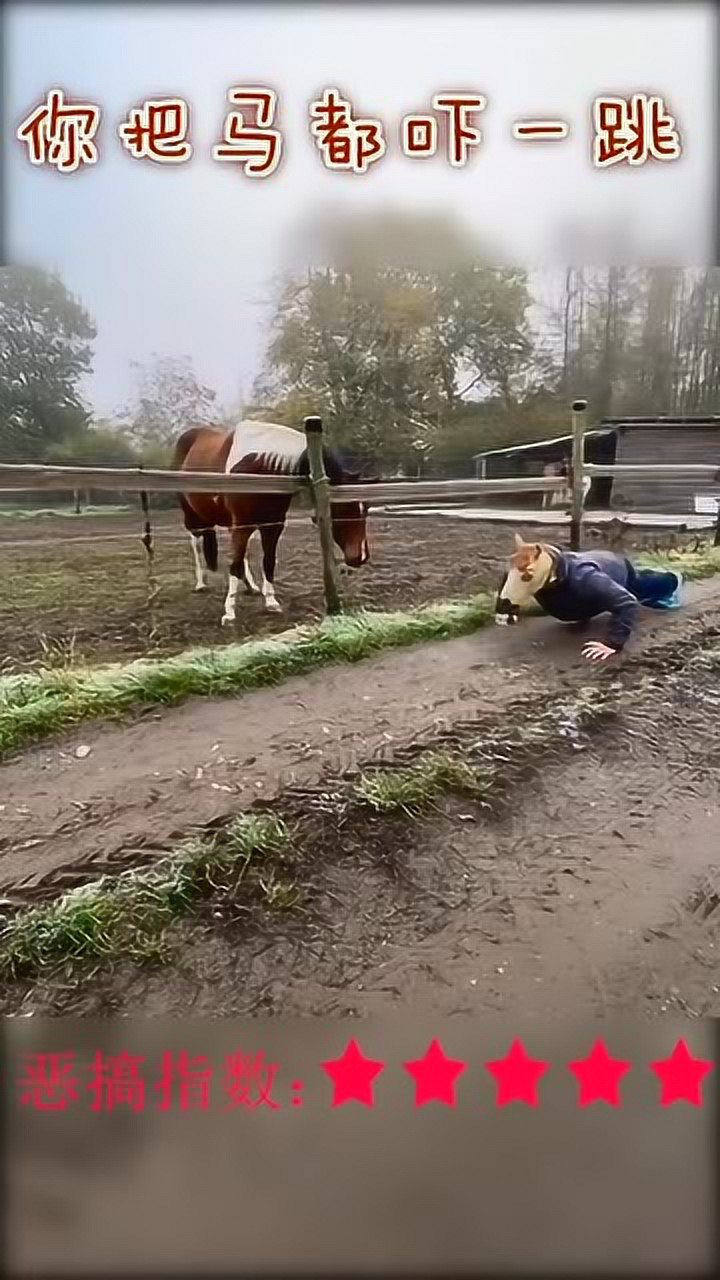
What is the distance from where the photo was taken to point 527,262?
0.86 metres

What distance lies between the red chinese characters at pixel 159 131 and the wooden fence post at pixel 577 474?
50cm

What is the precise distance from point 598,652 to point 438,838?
329 mm

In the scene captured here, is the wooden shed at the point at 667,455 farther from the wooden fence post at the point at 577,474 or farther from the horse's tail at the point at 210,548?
the horse's tail at the point at 210,548

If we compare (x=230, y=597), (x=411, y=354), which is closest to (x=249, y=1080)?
(x=230, y=597)

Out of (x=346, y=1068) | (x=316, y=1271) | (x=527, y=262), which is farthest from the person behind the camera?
(x=527, y=262)

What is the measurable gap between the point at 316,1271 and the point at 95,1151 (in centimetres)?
18

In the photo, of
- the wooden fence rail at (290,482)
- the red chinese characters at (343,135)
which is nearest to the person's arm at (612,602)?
the wooden fence rail at (290,482)

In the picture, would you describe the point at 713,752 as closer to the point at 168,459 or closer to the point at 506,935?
the point at 506,935

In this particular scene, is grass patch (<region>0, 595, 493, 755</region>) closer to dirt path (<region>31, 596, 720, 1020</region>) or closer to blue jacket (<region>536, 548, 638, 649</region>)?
blue jacket (<region>536, 548, 638, 649</region>)

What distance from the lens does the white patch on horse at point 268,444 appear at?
0.94 metres

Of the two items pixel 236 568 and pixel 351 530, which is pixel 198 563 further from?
pixel 351 530

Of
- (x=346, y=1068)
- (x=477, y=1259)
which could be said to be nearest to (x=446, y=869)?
(x=346, y=1068)

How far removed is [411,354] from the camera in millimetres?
874

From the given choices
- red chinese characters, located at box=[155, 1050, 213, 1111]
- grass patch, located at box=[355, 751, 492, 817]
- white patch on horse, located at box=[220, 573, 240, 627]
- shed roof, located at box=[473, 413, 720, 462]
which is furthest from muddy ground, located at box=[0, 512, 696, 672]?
red chinese characters, located at box=[155, 1050, 213, 1111]
